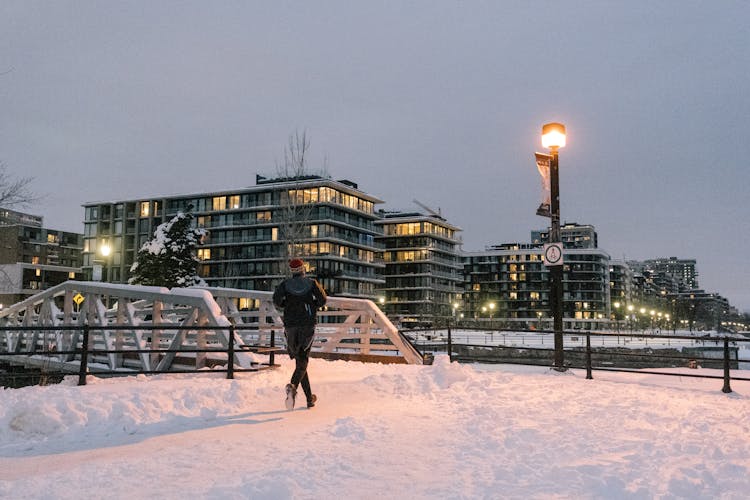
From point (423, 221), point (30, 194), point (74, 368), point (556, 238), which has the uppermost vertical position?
point (423, 221)

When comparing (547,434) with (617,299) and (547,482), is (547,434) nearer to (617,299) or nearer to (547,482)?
(547,482)

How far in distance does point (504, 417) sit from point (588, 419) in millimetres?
1118

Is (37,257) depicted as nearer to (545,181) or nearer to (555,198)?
(545,181)

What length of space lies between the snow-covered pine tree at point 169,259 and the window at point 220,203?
35180 millimetres

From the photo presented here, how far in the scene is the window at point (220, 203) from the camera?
3221 inches

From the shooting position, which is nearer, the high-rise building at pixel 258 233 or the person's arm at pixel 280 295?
the person's arm at pixel 280 295

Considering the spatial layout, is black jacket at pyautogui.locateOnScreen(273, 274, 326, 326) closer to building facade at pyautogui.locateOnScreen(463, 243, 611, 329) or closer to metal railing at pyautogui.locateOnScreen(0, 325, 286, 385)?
metal railing at pyautogui.locateOnScreen(0, 325, 286, 385)

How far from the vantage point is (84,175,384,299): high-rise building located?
7556 centimetres

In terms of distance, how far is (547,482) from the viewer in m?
5.25

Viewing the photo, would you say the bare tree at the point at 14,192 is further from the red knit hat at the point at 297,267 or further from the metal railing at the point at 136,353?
the red knit hat at the point at 297,267

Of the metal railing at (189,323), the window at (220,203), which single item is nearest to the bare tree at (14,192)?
the metal railing at (189,323)

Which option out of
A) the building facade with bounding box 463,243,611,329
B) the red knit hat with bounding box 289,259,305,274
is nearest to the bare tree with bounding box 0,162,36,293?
the red knit hat with bounding box 289,259,305,274

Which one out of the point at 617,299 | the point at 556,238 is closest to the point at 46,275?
the point at 556,238

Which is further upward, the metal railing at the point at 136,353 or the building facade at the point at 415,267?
the building facade at the point at 415,267
